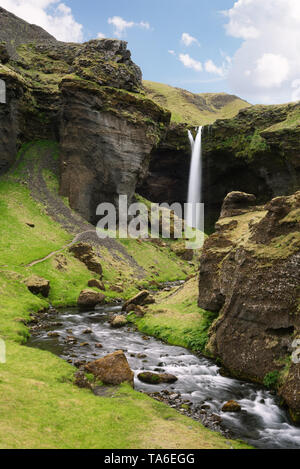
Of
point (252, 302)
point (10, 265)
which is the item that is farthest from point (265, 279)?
point (10, 265)

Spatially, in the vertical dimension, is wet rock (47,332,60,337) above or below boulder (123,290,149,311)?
below

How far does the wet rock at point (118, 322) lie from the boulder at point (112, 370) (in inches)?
567

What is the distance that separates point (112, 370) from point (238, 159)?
94236mm

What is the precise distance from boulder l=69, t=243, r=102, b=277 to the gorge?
25 centimetres

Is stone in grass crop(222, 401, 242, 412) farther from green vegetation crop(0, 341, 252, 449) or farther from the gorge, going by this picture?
green vegetation crop(0, 341, 252, 449)

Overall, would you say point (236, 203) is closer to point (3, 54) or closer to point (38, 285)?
point (38, 285)

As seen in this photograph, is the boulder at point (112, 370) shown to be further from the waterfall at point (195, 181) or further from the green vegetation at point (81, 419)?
the waterfall at point (195, 181)

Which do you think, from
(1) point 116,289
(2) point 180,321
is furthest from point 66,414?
(1) point 116,289

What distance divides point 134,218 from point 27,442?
77678 mm

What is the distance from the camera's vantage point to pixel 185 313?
3462 centimetres

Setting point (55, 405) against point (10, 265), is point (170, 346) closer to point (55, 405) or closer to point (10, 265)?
point (55, 405)

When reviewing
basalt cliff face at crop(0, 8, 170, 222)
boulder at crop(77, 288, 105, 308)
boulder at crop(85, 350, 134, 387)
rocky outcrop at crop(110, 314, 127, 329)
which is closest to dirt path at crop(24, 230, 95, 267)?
boulder at crop(77, 288, 105, 308)

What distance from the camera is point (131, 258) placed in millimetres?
68625

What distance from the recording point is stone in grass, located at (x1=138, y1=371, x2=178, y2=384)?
827 inches
